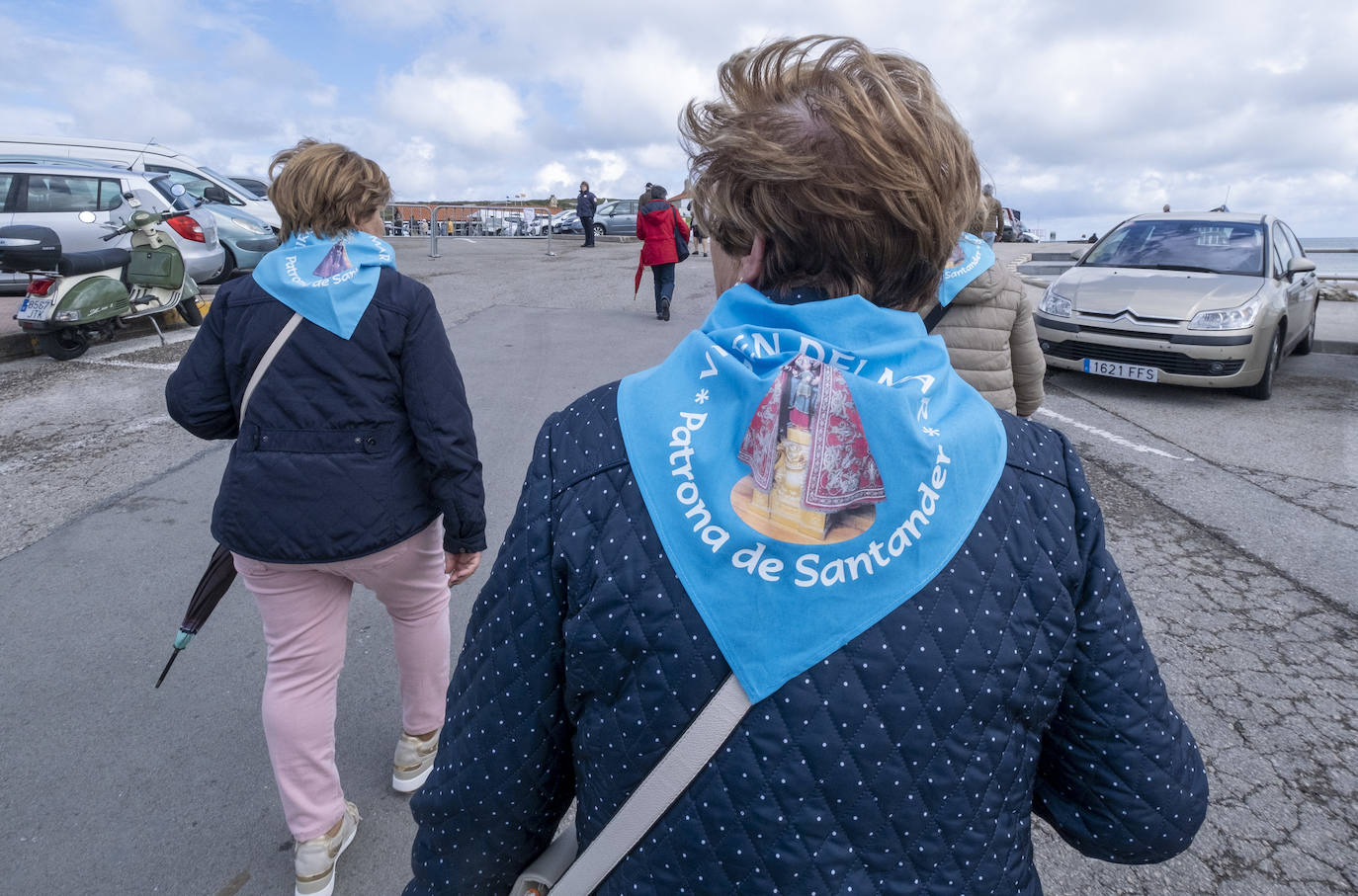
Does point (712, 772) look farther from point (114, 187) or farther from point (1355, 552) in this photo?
point (114, 187)

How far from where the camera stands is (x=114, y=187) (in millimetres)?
11945

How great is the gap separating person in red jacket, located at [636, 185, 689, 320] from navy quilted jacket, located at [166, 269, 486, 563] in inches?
358

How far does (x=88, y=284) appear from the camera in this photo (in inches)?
352

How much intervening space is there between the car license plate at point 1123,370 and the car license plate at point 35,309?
9915mm

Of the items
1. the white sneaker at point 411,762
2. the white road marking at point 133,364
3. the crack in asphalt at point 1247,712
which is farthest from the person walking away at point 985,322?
the white road marking at point 133,364

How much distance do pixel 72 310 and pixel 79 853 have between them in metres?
7.79

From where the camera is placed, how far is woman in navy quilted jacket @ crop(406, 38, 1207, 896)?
0.98 metres

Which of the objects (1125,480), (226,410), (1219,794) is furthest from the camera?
(1125,480)

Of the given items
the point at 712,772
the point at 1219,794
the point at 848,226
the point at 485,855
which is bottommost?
the point at 1219,794

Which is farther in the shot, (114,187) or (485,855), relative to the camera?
(114,187)

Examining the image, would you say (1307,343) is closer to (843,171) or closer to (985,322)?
(985,322)

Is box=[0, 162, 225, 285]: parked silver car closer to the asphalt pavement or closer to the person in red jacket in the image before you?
the asphalt pavement

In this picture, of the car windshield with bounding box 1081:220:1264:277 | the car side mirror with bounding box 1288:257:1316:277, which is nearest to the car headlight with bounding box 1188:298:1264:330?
the car windshield with bounding box 1081:220:1264:277

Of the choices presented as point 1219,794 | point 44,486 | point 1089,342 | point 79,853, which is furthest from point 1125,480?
point 44,486
